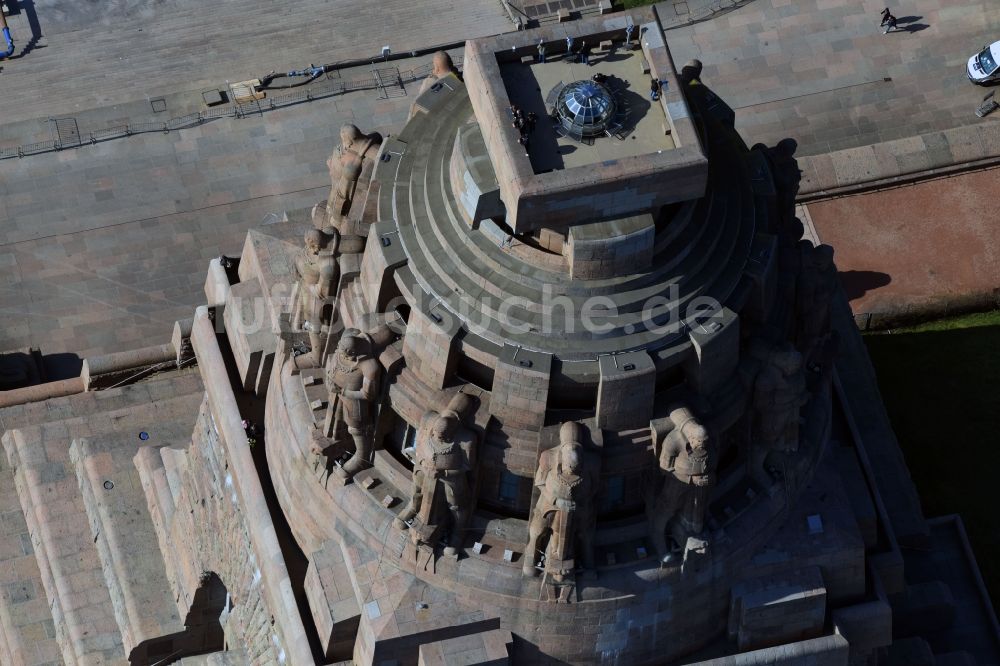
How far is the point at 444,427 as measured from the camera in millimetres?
50625

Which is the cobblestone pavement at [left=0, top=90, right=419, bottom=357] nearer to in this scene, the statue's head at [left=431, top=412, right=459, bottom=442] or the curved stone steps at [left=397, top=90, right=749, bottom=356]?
the curved stone steps at [left=397, top=90, right=749, bottom=356]

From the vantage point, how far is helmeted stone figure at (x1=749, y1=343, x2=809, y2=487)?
2067 inches

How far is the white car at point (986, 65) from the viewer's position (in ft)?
287

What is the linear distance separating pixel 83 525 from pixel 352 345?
71.6 feet

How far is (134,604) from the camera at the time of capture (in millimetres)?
66625

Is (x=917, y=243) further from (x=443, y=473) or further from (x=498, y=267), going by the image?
(x=443, y=473)

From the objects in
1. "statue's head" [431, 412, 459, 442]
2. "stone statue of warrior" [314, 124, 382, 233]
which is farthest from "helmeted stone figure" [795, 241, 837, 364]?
"stone statue of warrior" [314, 124, 382, 233]

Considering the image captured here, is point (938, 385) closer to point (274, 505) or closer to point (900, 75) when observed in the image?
point (900, 75)

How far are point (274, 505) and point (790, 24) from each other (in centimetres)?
4208

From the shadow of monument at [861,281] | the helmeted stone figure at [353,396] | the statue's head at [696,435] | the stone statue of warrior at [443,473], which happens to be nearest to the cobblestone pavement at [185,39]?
the shadow of monument at [861,281]

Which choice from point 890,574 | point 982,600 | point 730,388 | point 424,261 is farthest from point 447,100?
point 982,600

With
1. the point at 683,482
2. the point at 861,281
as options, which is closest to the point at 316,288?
the point at 683,482

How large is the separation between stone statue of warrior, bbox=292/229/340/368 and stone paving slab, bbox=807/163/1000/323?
101 ft

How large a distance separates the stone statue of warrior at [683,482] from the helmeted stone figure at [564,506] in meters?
2.03
